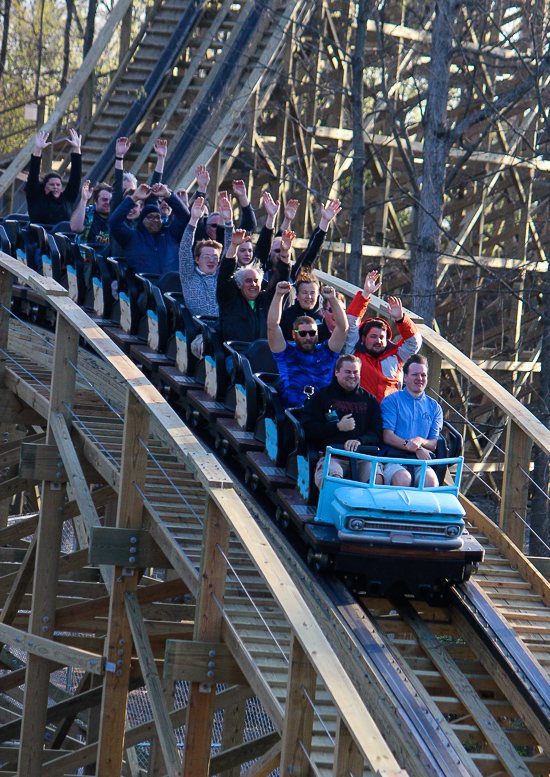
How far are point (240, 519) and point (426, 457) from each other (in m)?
2.00

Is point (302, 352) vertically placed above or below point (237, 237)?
below

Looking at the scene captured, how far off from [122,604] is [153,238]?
473cm

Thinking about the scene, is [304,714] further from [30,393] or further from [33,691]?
[30,393]

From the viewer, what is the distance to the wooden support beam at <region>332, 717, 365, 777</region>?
3.52 meters

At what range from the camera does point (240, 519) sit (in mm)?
4395

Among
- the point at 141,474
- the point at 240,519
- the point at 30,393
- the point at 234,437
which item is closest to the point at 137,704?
the point at 30,393

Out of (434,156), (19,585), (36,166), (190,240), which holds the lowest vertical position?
(19,585)

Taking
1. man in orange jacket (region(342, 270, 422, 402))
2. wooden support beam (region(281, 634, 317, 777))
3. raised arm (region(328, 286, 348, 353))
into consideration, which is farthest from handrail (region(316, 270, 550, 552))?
wooden support beam (region(281, 634, 317, 777))

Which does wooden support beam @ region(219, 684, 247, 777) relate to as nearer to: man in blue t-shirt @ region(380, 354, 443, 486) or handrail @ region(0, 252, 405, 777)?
handrail @ region(0, 252, 405, 777)

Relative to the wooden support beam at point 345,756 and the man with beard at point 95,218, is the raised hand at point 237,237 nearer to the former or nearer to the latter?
the man with beard at point 95,218

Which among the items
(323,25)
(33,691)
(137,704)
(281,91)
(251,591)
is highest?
(323,25)

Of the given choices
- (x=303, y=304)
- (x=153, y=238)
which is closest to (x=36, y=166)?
(x=153, y=238)

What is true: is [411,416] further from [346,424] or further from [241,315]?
[241,315]

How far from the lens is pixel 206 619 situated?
4.93 m
